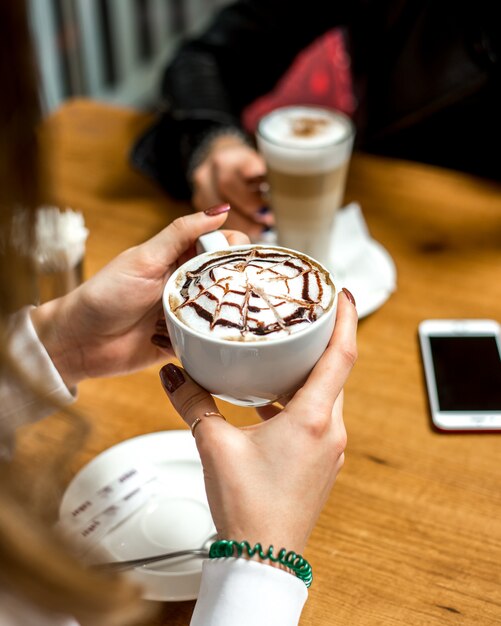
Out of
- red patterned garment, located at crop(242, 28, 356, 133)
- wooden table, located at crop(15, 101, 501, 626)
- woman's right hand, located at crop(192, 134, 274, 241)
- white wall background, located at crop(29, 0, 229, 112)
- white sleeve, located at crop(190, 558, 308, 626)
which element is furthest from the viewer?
white wall background, located at crop(29, 0, 229, 112)

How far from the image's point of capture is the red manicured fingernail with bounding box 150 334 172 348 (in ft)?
2.47

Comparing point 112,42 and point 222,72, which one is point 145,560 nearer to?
point 222,72

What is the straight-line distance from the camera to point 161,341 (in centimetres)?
76

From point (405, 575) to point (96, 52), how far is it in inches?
103

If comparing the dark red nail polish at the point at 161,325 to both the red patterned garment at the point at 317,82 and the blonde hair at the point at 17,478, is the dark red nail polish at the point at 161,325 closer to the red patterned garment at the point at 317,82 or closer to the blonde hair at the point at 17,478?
the blonde hair at the point at 17,478

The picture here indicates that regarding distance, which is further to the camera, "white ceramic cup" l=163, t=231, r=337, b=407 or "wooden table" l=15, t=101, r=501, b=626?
"wooden table" l=15, t=101, r=501, b=626

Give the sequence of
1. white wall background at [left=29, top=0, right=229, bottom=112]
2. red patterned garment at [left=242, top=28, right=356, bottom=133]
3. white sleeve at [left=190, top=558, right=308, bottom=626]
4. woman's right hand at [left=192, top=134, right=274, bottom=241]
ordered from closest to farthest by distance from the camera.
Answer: white sleeve at [left=190, top=558, right=308, bottom=626] → woman's right hand at [left=192, top=134, right=274, bottom=241] → red patterned garment at [left=242, top=28, right=356, bottom=133] → white wall background at [left=29, top=0, right=229, bottom=112]

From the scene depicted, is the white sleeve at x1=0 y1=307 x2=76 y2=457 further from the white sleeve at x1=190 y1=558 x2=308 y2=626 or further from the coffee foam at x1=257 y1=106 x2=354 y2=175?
the coffee foam at x1=257 y1=106 x2=354 y2=175

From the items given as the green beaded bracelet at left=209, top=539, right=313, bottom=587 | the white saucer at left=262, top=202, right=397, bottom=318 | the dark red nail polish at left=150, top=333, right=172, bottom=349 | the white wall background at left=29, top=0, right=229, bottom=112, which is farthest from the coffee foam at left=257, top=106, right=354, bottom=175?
the white wall background at left=29, top=0, right=229, bottom=112

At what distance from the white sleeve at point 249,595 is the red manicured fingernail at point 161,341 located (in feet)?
0.92

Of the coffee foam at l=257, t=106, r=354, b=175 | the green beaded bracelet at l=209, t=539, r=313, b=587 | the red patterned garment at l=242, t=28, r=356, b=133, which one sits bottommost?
the red patterned garment at l=242, t=28, r=356, b=133

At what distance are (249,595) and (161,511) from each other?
194 mm

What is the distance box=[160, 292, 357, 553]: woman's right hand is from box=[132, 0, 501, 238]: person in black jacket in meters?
0.56

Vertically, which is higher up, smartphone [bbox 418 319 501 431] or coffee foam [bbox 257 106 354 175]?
coffee foam [bbox 257 106 354 175]
